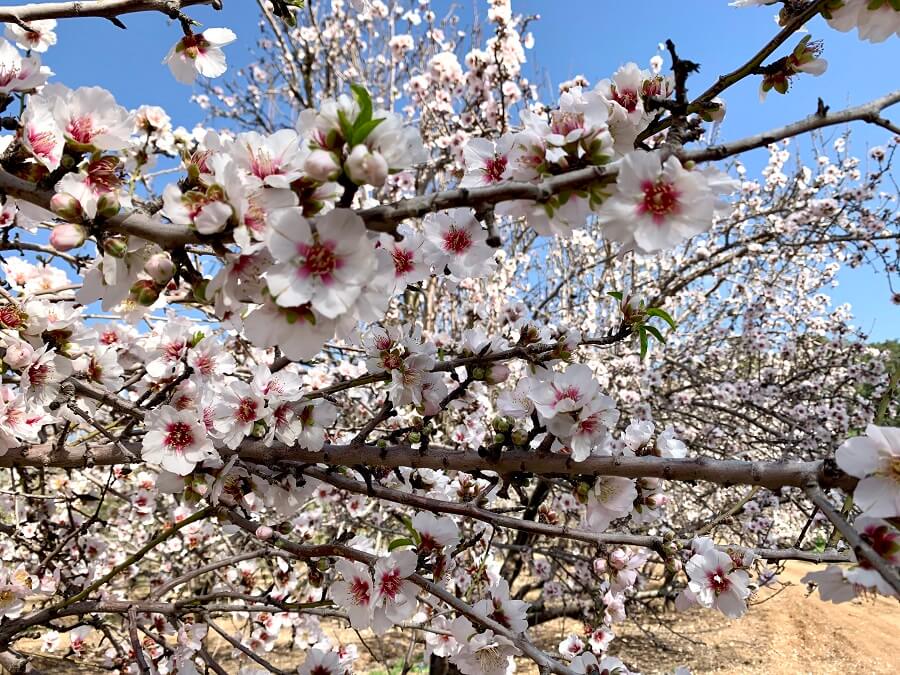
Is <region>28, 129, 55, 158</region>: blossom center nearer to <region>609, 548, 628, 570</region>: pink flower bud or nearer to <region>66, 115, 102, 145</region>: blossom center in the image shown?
<region>66, 115, 102, 145</region>: blossom center

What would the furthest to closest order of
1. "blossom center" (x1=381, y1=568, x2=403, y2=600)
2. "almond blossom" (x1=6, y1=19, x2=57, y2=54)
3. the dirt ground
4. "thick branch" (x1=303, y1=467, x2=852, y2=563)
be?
the dirt ground < "almond blossom" (x1=6, y1=19, x2=57, y2=54) < "blossom center" (x1=381, y1=568, x2=403, y2=600) < "thick branch" (x1=303, y1=467, x2=852, y2=563)

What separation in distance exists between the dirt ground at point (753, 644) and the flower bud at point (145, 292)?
5878 millimetres

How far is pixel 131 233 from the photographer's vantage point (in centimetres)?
94

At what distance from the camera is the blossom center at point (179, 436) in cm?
154

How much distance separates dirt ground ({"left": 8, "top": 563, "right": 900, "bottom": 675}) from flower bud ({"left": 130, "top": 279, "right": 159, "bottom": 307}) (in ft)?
19.3

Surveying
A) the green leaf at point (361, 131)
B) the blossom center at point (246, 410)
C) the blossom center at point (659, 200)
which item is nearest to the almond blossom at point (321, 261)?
the green leaf at point (361, 131)

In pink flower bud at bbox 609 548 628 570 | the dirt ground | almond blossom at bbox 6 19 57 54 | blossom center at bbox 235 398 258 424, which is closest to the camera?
blossom center at bbox 235 398 258 424

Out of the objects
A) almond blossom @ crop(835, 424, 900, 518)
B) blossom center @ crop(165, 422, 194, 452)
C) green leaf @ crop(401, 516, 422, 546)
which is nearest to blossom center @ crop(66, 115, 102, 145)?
blossom center @ crop(165, 422, 194, 452)

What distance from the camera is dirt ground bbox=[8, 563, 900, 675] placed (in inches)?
262

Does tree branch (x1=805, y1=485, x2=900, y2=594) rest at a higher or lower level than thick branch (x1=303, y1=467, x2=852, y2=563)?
lower

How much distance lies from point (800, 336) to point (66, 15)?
27.2 ft

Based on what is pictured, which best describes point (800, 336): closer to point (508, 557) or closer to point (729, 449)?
point (729, 449)

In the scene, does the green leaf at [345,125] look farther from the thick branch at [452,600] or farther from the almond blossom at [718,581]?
the almond blossom at [718,581]

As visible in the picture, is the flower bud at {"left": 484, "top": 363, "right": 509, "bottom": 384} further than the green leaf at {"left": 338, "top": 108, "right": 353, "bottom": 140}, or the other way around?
the flower bud at {"left": 484, "top": 363, "right": 509, "bottom": 384}
